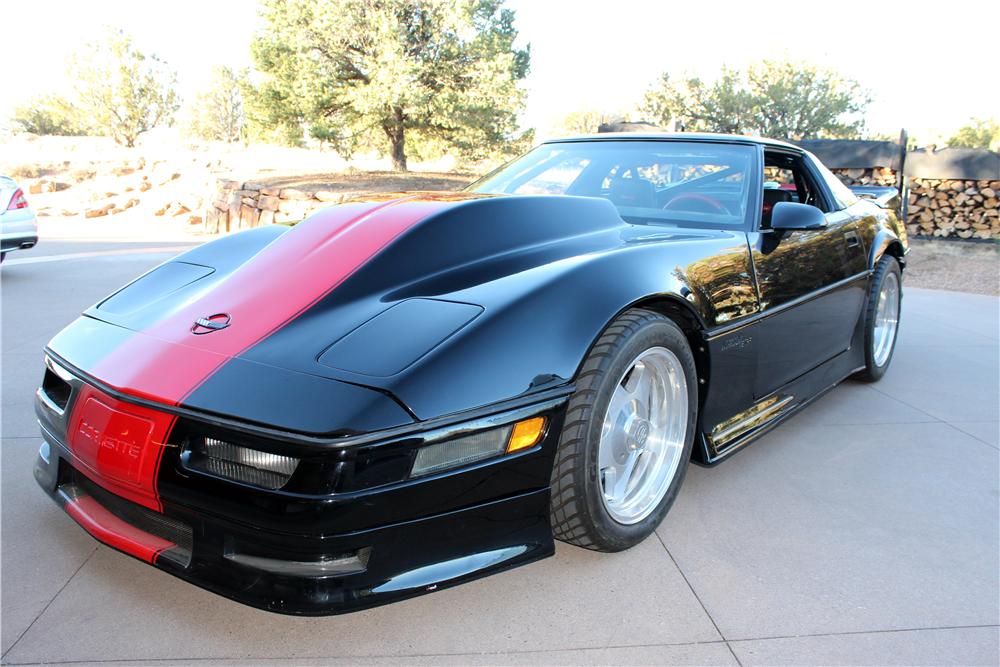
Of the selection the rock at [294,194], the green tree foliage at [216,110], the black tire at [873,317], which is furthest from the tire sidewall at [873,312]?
the green tree foliage at [216,110]

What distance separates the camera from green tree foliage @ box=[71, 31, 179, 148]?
2342cm

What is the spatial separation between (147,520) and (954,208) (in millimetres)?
11372

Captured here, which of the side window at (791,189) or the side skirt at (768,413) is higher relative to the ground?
the side window at (791,189)

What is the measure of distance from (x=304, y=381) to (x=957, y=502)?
2.42 meters

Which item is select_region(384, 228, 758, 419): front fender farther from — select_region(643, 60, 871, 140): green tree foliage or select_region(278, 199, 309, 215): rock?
select_region(643, 60, 871, 140): green tree foliage

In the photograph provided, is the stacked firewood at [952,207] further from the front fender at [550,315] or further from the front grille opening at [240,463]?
the front grille opening at [240,463]

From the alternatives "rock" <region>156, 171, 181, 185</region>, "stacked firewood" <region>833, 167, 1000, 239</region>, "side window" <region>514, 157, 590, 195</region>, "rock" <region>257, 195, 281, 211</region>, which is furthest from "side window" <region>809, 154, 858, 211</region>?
"rock" <region>156, 171, 181, 185</region>

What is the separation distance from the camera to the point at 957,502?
2.65 metres

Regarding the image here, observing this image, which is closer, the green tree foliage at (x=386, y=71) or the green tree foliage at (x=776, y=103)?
the green tree foliage at (x=386, y=71)

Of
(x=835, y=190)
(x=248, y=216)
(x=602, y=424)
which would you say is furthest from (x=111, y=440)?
(x=248, y=216)

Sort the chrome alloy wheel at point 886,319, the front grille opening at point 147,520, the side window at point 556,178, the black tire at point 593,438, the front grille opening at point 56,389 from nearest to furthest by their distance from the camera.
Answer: the front grille opening at point 147,520
the black tire at point 593,438
the front grille opening at point 56,389
the side window at point 556,178
the chrome alloy wheel at point 886,319

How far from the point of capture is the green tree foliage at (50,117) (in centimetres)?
2531

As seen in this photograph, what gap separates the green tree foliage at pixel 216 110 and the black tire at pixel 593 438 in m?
32.1

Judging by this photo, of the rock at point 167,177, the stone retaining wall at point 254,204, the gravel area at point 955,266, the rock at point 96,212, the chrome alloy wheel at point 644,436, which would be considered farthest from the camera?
the rock at point 167,177
